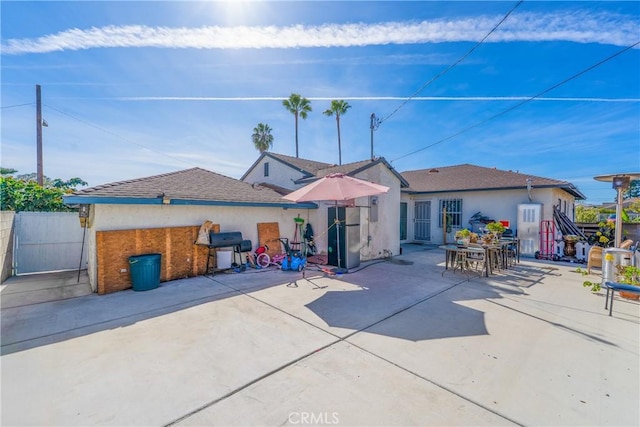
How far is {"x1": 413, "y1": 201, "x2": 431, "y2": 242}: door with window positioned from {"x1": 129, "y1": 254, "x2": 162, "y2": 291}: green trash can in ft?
44.2

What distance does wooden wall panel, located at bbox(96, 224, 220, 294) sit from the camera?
612 cm

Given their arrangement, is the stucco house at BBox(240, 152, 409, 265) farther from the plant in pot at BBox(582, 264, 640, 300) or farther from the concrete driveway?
the plant in pot at BBox(582, 264, 640, 300)

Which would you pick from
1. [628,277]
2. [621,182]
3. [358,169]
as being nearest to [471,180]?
[621,182]

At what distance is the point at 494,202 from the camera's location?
1245cm

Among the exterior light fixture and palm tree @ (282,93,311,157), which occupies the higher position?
palm tree @ (282,93,311,157)

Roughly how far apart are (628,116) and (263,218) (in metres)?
14.3

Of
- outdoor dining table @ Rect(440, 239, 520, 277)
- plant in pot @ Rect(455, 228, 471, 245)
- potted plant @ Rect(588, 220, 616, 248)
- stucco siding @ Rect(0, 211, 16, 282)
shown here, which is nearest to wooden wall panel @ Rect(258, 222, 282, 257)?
outdoor dining table @ Rect(440, 239, 520, 277)

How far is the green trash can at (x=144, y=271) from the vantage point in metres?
6.16

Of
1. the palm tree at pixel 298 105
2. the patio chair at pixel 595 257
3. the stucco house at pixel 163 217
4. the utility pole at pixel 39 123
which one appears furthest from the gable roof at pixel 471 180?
the utility pole at pixel 39 123

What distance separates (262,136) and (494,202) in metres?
22.1

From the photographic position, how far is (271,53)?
24.5 ft

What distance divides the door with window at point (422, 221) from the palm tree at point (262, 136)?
17.8 metres

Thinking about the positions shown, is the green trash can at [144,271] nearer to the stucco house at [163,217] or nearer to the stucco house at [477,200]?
the stucco house at [163,217]

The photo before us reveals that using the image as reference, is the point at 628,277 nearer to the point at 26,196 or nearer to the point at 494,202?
the point at 494,202
